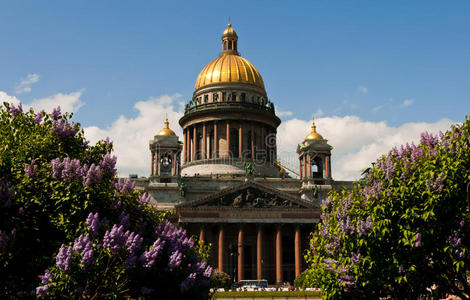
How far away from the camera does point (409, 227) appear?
23.5 meters

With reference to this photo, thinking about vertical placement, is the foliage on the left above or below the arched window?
below

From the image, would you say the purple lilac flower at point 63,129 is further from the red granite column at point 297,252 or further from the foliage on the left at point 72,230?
the red granite column at point 297,252

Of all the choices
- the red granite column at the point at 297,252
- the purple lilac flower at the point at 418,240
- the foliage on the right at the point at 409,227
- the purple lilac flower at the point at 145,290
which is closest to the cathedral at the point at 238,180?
the red granite column at the point at 297,252

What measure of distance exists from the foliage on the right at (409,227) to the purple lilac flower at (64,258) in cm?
1259

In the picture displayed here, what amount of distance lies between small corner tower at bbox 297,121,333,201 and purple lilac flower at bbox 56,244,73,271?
198 feet

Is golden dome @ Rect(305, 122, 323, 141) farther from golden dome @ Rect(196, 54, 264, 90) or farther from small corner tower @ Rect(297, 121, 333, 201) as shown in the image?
golden dome @ Rect(196, 54, 264, 90)

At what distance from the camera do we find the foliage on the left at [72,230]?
61.0ft

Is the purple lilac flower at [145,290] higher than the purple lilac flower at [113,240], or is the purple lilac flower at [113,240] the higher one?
the purple lilac flower at [113,240]

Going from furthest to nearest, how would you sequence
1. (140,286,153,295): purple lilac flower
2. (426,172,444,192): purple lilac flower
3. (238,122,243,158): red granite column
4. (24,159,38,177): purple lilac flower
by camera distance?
1. (238,122,243,158): red granite column
2. (426,172,444,192): purple lilac flower
3. (24,159,38,177): purple lilac flower
4. (140,286,153,295): purple lilac flower

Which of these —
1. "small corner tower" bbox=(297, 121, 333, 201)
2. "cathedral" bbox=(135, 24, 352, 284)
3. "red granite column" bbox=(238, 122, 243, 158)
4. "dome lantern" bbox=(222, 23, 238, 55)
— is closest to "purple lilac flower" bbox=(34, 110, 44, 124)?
"cathedral" bbox=(135, 24, 352, 284)

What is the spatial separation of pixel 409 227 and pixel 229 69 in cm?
7157

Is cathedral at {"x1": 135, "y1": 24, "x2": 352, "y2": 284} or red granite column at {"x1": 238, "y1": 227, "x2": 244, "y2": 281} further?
cathedral at {"x1": 135, "y1": 24, "x2": 352, "y2": 284}

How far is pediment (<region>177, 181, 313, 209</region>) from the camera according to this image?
70188mm

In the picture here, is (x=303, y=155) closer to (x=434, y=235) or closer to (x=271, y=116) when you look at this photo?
(x=271, y=116)
